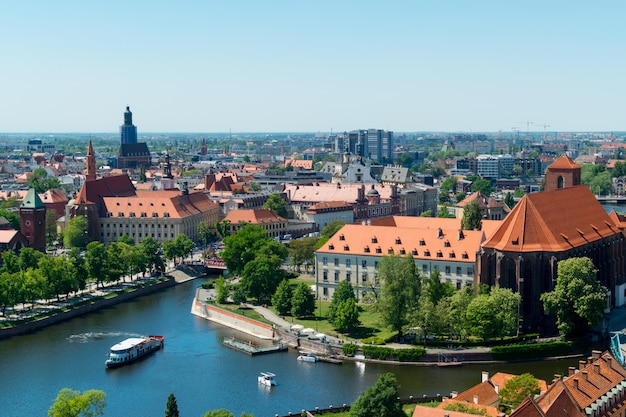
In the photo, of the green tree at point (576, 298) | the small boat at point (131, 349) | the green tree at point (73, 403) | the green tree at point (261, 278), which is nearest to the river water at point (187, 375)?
the small boat at point (131, 349)

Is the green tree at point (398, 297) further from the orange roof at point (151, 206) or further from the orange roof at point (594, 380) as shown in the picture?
the orange roof at point (151, 206)

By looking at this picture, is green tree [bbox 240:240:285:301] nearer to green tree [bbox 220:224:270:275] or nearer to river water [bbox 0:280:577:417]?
river water [bbox 0:280:577:417]

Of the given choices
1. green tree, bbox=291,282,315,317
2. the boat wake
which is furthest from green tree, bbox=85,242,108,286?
green tree, bbox=291,282,315,317

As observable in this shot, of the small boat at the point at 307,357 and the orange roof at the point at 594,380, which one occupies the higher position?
the orange roof at the point at 594,380

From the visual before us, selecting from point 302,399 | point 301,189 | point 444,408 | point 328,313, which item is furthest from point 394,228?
point 301,189

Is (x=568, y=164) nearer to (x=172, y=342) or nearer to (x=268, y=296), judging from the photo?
(x=268, y=296)

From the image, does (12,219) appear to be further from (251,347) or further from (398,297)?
(398,297)
